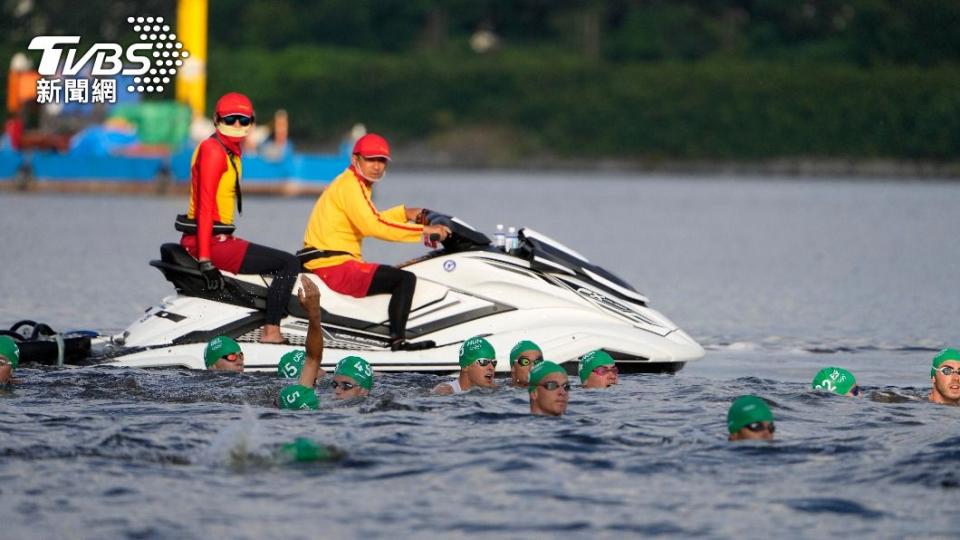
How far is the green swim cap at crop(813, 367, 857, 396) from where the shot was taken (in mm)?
14477

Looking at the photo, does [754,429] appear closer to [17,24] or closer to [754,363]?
[754,363]

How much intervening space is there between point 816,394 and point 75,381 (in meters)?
5.63

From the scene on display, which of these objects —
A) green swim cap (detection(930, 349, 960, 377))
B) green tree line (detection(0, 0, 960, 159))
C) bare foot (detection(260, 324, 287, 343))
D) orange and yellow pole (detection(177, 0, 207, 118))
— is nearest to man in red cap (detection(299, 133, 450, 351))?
bare foot (detection(260, 324, 287, 343))

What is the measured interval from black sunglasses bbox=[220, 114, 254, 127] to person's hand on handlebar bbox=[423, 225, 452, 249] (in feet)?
5.37

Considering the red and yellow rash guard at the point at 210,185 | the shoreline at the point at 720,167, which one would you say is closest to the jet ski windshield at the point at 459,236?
the red and yellow rash guard at the point at 210,185

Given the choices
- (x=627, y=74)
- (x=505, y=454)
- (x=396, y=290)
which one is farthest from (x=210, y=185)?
(x=627, y=74)

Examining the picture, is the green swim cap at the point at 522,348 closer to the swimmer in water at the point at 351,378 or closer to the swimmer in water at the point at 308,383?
the swimmer in water at the point at 351,378

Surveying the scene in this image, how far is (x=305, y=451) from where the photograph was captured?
11.5 m

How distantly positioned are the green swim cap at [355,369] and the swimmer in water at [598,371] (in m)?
1.81

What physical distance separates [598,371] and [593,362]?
89mm

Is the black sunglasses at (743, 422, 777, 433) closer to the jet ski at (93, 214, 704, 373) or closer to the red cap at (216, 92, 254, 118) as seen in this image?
the jet ski at (93, 214, 704, 373)

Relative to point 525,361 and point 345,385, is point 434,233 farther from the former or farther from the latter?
point 345,385

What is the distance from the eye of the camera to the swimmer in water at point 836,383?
14.5 meters

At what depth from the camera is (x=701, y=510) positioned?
1050 centimetres
